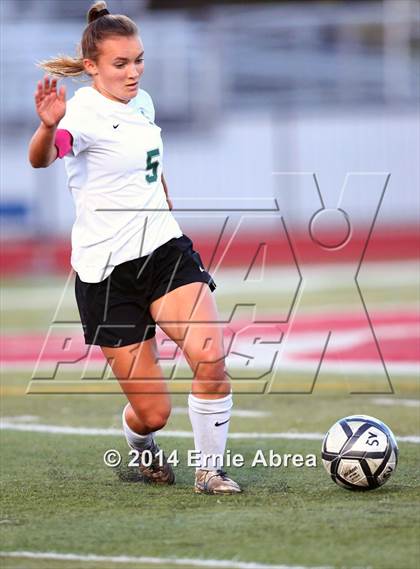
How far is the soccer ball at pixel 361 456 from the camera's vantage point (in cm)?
538

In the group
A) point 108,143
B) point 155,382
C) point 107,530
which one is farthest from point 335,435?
point 108,143

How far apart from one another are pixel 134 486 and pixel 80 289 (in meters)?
0.96

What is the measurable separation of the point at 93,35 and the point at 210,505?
209 centimetres

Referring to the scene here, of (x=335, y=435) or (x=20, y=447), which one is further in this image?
(x=20, y=447)

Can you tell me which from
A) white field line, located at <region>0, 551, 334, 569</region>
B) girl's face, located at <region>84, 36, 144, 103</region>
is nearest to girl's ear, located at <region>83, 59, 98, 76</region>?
girl's face, located at <region>84, 36, 144, 103</region>

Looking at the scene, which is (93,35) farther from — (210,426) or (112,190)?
(210,426)

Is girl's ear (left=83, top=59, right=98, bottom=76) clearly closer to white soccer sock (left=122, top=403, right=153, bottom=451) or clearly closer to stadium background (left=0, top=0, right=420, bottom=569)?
white soccer sock (left=122, top=403, right=153, bottom=451)

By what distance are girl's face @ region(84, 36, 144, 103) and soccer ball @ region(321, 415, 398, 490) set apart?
1780 millimetres

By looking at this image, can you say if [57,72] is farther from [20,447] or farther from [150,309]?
[20,447]

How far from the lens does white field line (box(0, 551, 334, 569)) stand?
4.18m

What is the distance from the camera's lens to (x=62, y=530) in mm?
4797

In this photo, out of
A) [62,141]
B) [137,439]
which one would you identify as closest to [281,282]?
[137,439]

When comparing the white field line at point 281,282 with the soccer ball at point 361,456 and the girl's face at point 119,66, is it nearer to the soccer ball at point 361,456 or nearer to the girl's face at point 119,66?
the girl's face at point 119,66

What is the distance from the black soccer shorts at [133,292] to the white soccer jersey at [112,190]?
0.14ft
